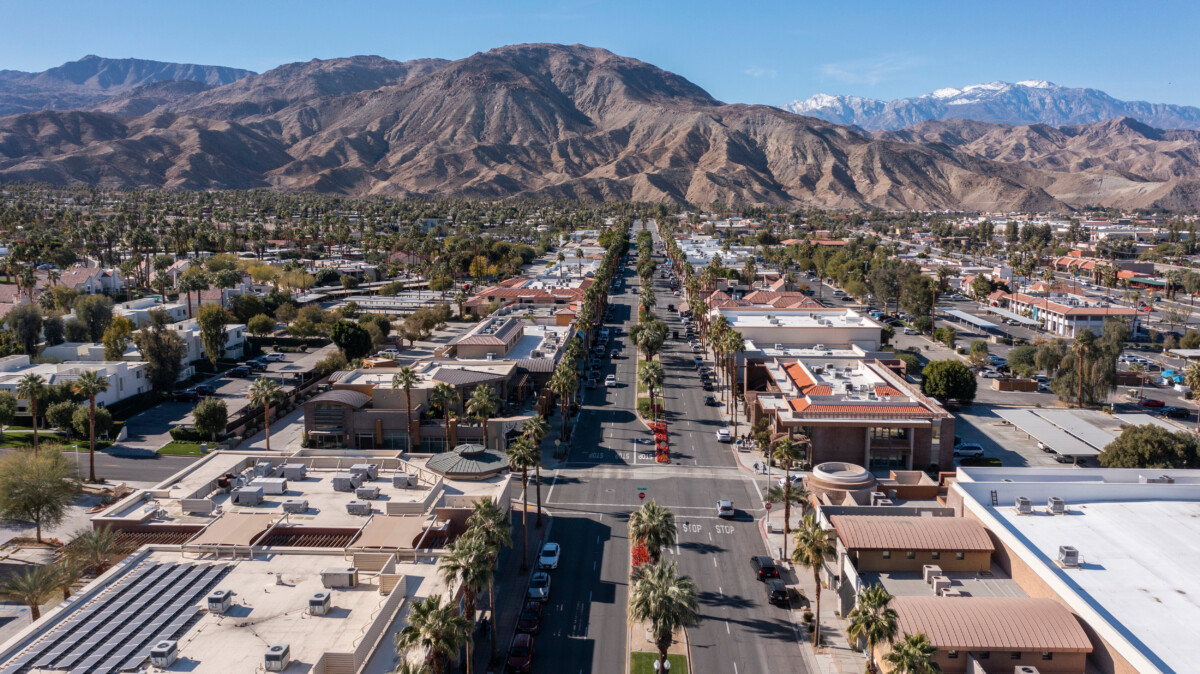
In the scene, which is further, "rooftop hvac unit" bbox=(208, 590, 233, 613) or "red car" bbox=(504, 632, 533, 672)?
"red car" bbox=(504, 632, 533, 672)

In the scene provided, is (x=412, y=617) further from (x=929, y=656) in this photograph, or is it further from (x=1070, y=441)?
(x=1070, y=441)

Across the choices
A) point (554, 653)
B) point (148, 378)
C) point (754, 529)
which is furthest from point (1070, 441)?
point (148, 378)

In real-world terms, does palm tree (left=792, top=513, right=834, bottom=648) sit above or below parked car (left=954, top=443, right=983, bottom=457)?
above

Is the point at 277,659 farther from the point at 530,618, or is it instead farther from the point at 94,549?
the point at 94,549

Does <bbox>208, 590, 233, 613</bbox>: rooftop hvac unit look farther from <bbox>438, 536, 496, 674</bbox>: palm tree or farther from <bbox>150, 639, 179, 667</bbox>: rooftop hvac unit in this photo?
<bbox>438, 536, 496, 674</bbox>: palm tree

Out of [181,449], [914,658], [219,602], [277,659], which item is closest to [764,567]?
[914,658]

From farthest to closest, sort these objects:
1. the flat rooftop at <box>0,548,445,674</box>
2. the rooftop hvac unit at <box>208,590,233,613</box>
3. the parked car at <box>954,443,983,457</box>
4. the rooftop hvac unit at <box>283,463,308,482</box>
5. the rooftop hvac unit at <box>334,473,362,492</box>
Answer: the parked car at <box>954,443,983,457</box> → the rooftop hvac unit at <box>283,463,308,482</box> → the rooftop hvac unit at <box>334,473,362,492</box> → the rooftop hvac unit at <box>208,590,233,613</box> → the flat rooftop at <box>0,548,445,674</box>

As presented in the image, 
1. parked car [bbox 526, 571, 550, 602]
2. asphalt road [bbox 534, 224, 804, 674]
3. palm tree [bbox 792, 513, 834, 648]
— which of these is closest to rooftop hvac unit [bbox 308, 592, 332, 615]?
asphalt road [bbox 534, 224, 804, 674]
